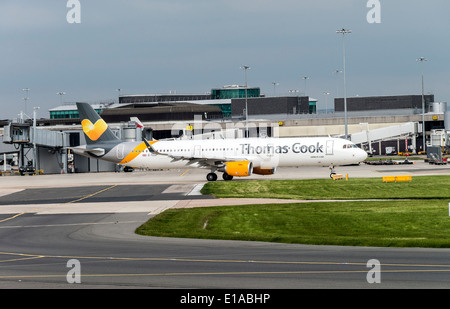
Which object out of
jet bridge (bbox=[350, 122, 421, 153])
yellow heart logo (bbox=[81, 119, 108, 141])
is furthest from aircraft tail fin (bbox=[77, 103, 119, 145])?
jet bridge (bbox=[350, 122, 421, 153])

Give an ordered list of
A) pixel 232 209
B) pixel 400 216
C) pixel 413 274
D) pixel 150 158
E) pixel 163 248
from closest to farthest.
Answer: pixel 413 274 < pixel 163 248 < pixel 400 216 < pixel 232 209 < pixel 150 158

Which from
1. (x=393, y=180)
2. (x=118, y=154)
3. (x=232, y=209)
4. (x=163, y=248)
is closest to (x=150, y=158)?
(x=118, y=154)

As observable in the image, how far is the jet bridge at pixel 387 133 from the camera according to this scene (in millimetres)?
118062

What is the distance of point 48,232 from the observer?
30.0m

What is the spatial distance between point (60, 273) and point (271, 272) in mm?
6314

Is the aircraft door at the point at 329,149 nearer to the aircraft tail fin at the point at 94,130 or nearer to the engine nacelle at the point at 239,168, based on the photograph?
the engine nacelle at the point at 239,168

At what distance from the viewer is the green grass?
85.7ft

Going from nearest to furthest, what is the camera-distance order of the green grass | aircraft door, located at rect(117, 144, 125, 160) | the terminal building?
the green grass
aircraft door, located at rect(117, 144, 125, 160)
the terminal building

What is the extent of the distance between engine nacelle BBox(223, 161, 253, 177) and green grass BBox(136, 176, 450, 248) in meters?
12.2

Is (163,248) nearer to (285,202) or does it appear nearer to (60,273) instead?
(60,273)

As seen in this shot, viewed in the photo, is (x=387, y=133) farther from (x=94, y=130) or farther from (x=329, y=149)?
(x=94, y=130)

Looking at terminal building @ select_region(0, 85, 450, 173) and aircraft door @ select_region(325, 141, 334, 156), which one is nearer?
aircraft door @ select_region(325, 141, 334, 156)

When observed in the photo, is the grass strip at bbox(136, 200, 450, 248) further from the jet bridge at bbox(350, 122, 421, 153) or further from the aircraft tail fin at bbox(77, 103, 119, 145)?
the jet bridge at bbox(350, 122, 421, 153)

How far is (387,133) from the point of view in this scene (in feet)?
395
